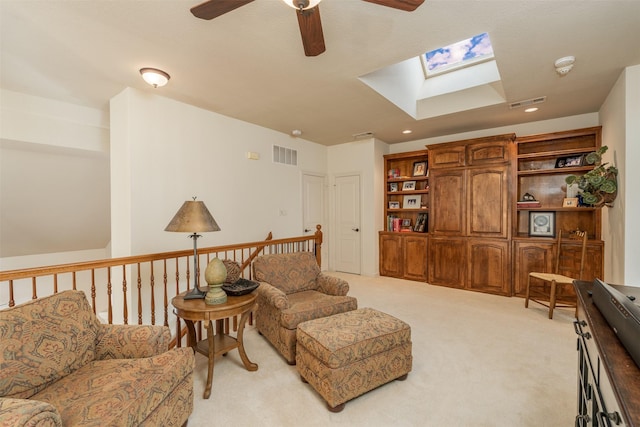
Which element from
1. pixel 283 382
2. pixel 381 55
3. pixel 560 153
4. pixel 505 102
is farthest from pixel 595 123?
pixel 283 382

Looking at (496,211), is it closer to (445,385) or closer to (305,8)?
(445,385)

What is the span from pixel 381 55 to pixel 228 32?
1.24 meters

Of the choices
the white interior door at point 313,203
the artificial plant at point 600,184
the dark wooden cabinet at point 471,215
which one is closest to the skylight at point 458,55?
the dark wooden cabinet at point 471,215

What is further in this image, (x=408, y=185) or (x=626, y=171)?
(x=408, y=185)

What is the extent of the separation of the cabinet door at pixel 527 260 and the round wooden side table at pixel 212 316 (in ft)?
12.5

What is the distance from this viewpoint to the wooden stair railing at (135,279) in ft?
6.45

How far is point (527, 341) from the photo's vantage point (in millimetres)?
2732

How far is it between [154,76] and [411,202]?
174 inches

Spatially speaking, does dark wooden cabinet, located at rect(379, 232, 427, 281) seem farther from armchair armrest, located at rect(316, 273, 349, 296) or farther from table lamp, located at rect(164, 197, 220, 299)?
table lamp, located at rect(164, 197, 220, 299)

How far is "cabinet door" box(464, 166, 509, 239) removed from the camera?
162 inches

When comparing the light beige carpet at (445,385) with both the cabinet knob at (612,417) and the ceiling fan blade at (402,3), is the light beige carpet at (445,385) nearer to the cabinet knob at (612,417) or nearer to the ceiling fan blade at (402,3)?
the cabinet knob at (612,417)

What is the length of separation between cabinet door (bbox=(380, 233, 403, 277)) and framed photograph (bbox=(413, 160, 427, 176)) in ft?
3.95

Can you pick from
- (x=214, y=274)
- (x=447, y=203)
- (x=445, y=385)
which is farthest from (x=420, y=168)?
(x=214, y=274)

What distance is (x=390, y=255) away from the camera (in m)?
5.27
